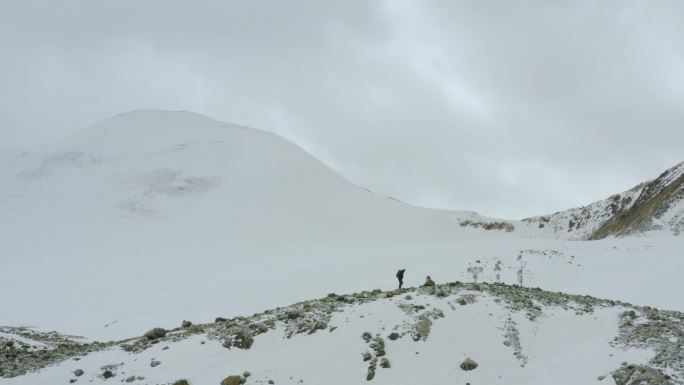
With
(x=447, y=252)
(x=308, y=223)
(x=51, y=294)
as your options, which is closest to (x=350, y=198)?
(x=308, y=223)

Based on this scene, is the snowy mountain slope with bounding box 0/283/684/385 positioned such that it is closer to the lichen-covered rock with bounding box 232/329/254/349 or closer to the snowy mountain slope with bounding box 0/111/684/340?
the lichen-covered rock with bounding box 232/329/254/349

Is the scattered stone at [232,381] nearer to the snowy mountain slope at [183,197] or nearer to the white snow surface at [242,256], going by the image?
the white snow surface at [242,256]

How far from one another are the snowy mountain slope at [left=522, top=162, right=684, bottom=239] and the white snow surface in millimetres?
2212

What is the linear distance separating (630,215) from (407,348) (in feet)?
184

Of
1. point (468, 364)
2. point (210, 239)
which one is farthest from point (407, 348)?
point (210, 239)

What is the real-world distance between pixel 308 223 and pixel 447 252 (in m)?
29.1

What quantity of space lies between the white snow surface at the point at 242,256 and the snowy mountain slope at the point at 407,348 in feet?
0.24

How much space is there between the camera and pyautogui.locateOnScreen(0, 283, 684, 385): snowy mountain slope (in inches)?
424

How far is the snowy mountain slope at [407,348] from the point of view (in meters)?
10.8

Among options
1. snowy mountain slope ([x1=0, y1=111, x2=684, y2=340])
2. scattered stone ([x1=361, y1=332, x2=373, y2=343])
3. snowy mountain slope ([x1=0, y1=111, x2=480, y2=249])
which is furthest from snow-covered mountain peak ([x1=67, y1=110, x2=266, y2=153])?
scattered stone ([x1=361, y1=332, x2=373, y2=343])

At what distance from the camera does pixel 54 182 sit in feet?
226

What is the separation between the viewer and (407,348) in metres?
11.8

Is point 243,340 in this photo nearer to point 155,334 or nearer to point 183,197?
point 155,334

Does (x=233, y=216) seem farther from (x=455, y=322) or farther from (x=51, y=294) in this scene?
(x=455, y=322)
